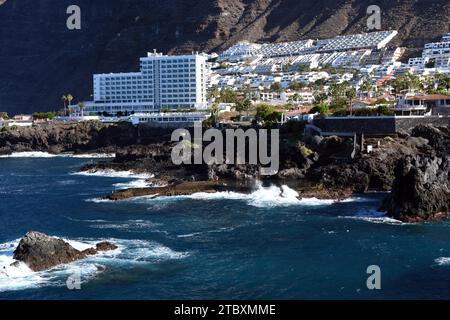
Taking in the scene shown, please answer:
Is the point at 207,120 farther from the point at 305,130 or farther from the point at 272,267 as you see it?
the point at 272,267

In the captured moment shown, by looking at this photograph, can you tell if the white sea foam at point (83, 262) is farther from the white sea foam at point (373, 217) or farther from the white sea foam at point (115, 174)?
the white sea foam at point (115, 174)

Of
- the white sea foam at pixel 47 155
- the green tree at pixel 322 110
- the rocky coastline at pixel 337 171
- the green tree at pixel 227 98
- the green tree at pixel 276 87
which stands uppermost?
the green tree at pixel 276 87

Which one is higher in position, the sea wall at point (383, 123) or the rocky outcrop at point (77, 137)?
the sea wall at point (383, 123)

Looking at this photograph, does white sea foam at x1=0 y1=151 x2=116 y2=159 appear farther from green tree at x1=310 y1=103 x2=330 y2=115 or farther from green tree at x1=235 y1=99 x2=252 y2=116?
green tree at x1=310 y1=103 x2=330 y2=115

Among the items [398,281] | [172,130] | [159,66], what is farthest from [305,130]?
[159,66]

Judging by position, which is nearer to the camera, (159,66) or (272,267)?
(272,267)

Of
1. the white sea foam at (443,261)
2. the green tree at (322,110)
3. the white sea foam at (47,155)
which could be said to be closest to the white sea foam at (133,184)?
the green tree at (322,110)
